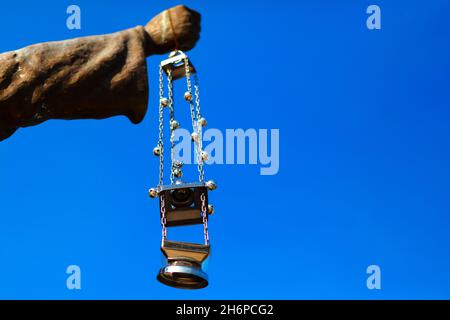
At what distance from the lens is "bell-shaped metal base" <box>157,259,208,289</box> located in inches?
162

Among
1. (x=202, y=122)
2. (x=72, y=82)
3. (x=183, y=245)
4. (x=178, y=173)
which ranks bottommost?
(x=183, y=245)

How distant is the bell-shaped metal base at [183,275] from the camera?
13.5 ft

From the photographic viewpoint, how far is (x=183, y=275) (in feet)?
13.6

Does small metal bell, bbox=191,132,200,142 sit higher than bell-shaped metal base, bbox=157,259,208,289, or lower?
higher

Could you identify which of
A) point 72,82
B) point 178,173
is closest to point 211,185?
point 178,173

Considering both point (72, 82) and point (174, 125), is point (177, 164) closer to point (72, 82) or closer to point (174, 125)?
point (174, 125)

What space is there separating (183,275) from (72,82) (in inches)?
52.4

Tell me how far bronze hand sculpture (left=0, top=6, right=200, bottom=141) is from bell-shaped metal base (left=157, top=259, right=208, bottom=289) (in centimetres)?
94

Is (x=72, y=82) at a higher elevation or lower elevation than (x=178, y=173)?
higher

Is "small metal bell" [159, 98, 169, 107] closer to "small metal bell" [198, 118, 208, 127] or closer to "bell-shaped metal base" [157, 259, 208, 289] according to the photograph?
"small metal bell" [198, 118, 208, 127]

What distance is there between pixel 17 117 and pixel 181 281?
1388 mm

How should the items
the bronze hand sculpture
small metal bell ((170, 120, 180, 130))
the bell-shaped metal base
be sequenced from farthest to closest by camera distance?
small metal bell ((170, 120, 180, 130)) < the bell-shaped metal base < the bronze hand sculpture

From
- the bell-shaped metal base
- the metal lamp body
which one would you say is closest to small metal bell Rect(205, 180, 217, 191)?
the metal lamp body
